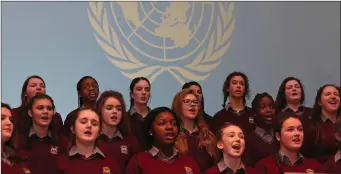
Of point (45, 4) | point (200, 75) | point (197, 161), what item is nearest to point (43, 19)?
point (45, 4)

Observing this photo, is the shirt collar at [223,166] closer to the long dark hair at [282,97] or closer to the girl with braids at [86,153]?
the girl with braids at [86,153]

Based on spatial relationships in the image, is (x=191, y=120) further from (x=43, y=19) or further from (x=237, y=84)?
(x=43, y=19)

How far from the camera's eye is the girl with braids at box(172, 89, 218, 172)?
4.31 m

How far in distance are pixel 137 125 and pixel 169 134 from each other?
1.82ft

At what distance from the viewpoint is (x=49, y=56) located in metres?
5.14

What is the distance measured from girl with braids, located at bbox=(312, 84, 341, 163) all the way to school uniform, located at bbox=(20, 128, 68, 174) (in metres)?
1.79

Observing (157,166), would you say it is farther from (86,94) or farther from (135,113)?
(86,94)

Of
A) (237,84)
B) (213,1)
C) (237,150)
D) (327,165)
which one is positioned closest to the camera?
(237,150)

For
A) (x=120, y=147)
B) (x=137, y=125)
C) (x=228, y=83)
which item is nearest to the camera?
(x=120, y=147)

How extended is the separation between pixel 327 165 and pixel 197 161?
2.91ft

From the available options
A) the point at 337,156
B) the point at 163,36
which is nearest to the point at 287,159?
the point at 337,156

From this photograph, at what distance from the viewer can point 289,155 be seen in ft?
14.0

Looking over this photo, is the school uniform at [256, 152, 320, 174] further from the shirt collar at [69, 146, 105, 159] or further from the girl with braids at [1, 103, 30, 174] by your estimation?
the girl with braids at [1, 103, 30, 174]

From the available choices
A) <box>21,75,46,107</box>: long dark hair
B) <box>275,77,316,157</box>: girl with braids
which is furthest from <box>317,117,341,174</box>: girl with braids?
<box>21,75,46,107</box>: long dark hair
